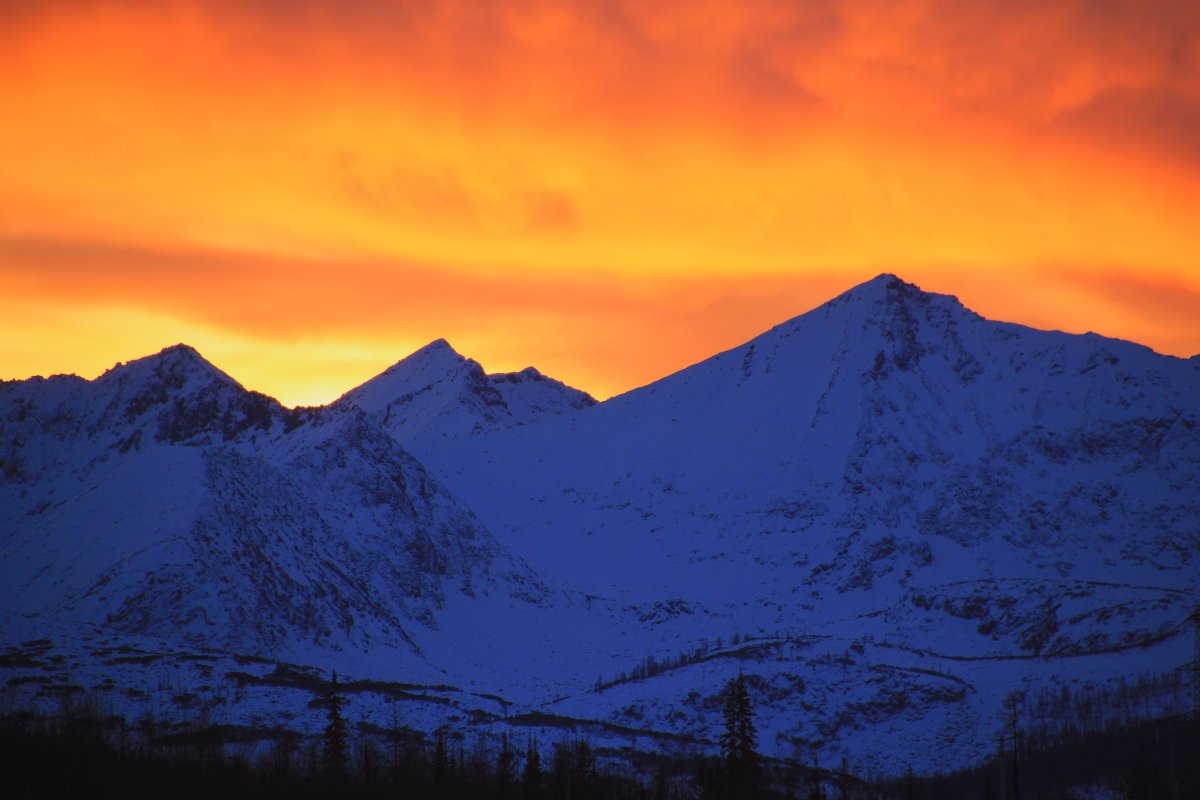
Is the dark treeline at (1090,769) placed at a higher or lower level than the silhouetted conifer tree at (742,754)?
lower

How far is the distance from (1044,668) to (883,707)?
24.8 metres

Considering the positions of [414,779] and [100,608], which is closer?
[414,779]

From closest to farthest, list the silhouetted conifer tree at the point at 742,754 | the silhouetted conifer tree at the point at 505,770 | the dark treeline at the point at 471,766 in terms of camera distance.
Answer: the silhouetted conifer tree at the point at 742,754, the dark treeline at the point at 471,766, the silhouetted conifer tree at the point at 505,770

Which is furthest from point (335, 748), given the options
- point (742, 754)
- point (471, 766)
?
point (742, 754)

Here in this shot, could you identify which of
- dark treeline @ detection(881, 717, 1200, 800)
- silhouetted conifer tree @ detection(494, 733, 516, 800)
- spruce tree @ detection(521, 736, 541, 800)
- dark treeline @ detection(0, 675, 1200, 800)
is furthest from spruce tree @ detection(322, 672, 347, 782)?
dark treeline @ detection(881, 717, 1200, 800)

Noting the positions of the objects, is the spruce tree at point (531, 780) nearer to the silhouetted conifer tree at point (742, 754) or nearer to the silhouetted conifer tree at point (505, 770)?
the silhouetted conifer tree at point (505, 770)

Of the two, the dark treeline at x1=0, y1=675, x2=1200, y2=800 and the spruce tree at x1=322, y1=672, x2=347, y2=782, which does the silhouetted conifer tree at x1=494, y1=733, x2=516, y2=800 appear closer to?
the dark treeline at x1=0, y1=675, x2=1200, y2=800

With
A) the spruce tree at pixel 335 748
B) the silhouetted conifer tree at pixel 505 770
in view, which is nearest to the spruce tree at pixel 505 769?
the silhouetted conifer tree at pixel 505 770

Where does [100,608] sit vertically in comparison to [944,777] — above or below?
above

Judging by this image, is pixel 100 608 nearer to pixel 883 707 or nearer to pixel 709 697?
pixel 709 697

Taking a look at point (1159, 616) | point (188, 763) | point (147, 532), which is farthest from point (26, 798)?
point (1159, 616)

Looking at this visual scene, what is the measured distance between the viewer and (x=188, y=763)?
124 meters

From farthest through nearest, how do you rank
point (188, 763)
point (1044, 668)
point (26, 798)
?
point (1044, 668) → point (188, 763) → point (26, 798)

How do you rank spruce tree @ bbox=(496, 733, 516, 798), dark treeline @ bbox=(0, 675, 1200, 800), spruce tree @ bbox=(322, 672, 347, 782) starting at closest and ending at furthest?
1. dark treeline @ bbox=(0, 675, 1200, 800)
2. spruce tree @ bbox=(322, 672, 347, 782)
3. spruce tree @ bbox=(496, 733, 516, 798)
